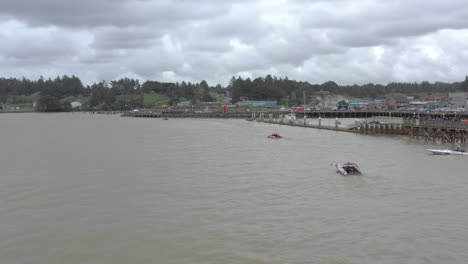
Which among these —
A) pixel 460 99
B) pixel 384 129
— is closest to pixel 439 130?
pixel 384 129

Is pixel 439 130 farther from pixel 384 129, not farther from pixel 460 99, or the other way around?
pixel 460 99

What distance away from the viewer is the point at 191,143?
6119 centimetres

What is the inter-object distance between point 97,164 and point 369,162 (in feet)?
90.4

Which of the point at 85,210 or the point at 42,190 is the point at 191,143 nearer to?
the point at 42,190

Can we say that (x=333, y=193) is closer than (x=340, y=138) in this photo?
Yes

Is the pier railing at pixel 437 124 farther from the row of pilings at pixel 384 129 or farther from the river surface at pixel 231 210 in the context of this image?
the river surface at pixel 231 210

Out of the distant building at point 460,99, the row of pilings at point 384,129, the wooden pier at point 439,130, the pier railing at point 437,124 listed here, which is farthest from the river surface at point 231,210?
the distant building at point 460,99

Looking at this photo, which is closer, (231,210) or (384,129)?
(231,210)

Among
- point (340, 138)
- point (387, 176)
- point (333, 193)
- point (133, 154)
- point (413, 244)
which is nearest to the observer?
point (413, 244)

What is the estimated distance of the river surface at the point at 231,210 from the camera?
19.6 meters

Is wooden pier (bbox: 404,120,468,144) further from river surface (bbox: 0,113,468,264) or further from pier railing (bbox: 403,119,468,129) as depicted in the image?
river surface (bbox: 0,113,468,264)

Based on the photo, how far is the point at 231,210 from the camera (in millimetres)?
25688

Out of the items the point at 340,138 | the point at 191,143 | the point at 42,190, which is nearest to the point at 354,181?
the point at 42,190

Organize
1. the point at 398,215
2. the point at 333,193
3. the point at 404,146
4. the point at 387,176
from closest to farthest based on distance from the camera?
the point at 398,215 < the point at 333,193 < the point at 387,176 < the point at 404,146
